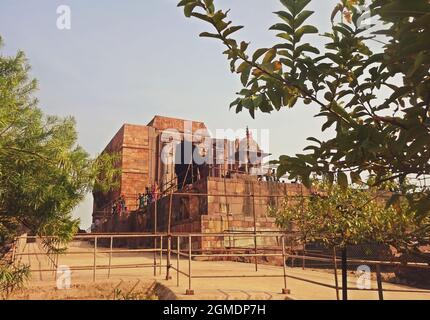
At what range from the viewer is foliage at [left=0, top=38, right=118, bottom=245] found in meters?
3.89

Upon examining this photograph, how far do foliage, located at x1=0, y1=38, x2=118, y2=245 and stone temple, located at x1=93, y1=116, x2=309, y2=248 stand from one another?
6.69 metres

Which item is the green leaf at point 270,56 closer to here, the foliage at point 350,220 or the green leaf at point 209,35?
the green leaf at point 209,35

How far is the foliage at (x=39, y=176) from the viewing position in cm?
389

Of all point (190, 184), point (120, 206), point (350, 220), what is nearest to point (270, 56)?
point (350, 220)

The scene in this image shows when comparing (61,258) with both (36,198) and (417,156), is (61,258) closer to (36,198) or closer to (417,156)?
(36,198)

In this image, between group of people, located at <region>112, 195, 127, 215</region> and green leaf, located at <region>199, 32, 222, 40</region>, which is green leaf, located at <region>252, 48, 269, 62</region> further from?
group of people, located at <region>112, 195, 127, 215</region>

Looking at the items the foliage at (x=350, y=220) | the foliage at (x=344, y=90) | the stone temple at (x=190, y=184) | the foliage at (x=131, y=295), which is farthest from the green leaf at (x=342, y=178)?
the stone temple at (x=190, y=184)

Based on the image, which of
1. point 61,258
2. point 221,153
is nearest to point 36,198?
point 61,258

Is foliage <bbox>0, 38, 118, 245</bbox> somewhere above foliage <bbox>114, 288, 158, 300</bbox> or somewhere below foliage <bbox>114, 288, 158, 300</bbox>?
above

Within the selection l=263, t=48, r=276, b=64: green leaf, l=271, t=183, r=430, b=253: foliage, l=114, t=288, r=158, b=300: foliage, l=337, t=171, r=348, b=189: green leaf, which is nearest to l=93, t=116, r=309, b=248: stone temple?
l=114, t=288, r=158, b=300: foliage

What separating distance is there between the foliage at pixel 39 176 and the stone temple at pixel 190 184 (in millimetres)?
6693

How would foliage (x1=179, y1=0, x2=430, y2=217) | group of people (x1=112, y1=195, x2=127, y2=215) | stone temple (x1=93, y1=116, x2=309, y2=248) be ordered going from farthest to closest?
group of people (x1=112, y1=195, x2=127, y2=215) → stone temple (x1=93, y1=116, x2=309, y2=248) → foliage (x1=179, y1=0, x2=430, y2=217)
